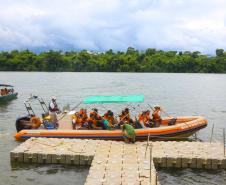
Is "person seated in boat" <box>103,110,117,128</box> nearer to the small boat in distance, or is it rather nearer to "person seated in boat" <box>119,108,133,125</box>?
"person seated in boat" <box>119,108,133,125</box>

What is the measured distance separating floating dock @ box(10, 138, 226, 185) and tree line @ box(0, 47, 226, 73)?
304 ft

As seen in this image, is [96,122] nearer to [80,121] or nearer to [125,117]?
[80,121]

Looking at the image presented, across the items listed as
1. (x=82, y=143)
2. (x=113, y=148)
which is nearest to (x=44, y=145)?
(x=82, y=143)

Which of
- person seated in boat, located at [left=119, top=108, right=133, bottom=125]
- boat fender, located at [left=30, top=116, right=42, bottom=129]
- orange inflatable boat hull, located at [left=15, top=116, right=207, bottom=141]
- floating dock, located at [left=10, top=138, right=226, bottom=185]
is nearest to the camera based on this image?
floating dock, located at [left=10, top=138, right=226, bottom=185]

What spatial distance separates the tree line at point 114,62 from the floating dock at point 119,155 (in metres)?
92.5

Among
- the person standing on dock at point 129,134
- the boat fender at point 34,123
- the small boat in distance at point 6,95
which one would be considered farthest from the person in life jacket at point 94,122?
the small boat in distance at point 6,95

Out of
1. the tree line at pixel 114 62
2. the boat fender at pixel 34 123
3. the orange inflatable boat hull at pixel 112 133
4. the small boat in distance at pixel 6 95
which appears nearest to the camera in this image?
the orange inflatable boat hull at pixel 112 133

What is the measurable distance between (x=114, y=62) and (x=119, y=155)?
3785 inches

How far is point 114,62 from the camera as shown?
4313 inches

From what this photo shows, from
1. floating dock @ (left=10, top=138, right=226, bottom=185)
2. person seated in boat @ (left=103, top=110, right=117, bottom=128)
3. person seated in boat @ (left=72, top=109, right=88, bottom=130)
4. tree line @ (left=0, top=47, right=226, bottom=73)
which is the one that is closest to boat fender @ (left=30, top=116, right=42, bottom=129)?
person seated in boat @ (left=72, top=109, right=88, bottom=130)

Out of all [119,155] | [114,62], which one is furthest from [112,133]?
[114,62]

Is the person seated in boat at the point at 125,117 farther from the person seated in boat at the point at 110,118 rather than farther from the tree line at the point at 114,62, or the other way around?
the tree line at the point at 114,62

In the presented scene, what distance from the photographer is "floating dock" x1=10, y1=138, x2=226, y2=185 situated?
1254 centimetres

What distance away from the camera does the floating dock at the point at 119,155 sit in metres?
12.5
